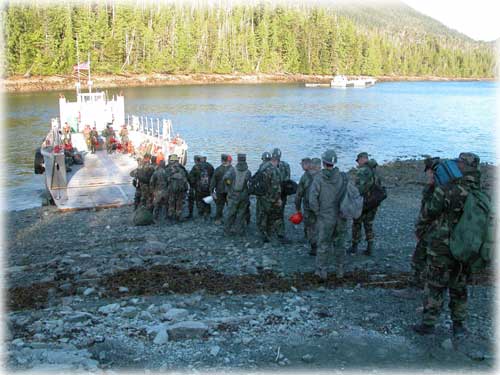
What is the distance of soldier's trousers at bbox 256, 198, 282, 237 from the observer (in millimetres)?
10648

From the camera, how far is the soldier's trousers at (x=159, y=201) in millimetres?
13594

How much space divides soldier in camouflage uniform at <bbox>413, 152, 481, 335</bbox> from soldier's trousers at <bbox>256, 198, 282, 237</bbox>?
188 inches

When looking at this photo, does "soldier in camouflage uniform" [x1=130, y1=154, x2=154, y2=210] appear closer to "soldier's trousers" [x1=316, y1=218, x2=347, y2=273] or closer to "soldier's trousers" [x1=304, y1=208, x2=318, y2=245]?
"soldier's trousers" [x1=304, y1=208, x2=318, y2=245]

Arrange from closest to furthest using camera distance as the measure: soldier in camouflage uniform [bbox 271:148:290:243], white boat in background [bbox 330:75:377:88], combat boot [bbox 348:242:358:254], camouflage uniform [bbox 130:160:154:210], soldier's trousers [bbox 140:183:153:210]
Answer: combat boot [bbox 348:242:358:254]
soldier in camouflage uniform [bbox 271:148:290:243]
camouflage uniform [bbox 130:160:154:210]
soldier's trousers [bbox 140:183:153:210]
white boat in background [bbox 330:75:377:88]

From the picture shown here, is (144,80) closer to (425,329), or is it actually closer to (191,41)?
(191,41)

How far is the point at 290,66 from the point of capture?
139 m

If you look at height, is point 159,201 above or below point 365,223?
below

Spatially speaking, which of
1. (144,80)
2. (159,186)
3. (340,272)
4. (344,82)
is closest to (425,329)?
(340,272)

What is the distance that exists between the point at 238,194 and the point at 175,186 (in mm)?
2595

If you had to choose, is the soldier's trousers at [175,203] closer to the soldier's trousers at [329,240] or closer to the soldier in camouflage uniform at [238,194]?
the soldier in camouflage uniform at [238,194]

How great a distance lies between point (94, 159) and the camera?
23812 mm

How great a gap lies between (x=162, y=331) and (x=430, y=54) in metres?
206

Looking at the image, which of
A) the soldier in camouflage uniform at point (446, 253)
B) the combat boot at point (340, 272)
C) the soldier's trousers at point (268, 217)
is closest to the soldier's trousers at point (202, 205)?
the soldier's trousers at point (268, 217)

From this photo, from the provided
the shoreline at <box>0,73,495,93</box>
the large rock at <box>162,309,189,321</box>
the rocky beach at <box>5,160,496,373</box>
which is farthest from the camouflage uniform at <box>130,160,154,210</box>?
the shoreline at <box>0,73,495,93</box>
